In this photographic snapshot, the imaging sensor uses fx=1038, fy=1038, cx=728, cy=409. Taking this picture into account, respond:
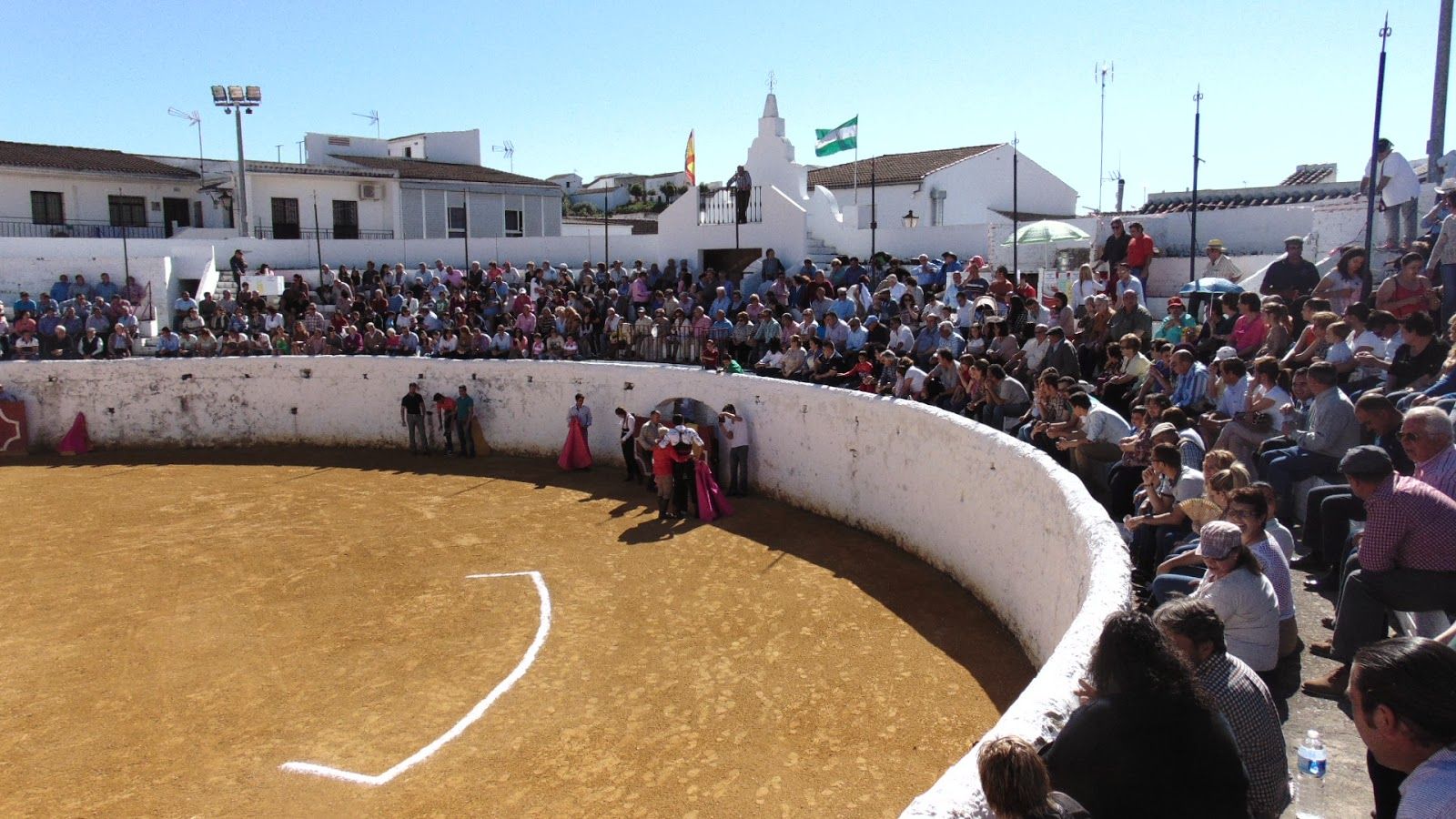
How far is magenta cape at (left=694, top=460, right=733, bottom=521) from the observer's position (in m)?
16.0

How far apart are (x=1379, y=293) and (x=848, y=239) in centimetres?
1646

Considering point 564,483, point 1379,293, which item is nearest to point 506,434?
point 564,483

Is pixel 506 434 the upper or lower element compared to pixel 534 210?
lower

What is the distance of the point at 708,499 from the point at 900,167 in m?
21.3

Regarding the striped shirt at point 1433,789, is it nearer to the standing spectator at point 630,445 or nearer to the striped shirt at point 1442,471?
the striped shirt at point 1442,471

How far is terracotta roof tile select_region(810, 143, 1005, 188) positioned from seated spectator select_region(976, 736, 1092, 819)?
95.5 feet

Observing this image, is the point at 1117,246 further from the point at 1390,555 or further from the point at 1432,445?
the point at 1390,555

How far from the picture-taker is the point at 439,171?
42.0 metres

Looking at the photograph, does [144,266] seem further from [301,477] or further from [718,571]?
[718,571]

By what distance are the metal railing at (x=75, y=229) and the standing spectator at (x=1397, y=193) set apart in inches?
1355

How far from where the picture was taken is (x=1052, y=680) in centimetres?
522

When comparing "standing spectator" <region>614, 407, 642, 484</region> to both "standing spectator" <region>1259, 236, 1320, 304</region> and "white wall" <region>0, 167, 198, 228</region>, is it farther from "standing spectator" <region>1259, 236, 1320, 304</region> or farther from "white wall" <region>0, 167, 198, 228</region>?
"white wall" <region>0, 167, 198, 228</region>

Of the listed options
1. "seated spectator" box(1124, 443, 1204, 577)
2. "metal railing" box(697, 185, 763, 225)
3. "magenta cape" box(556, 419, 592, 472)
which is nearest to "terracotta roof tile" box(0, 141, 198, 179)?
"metal railing" box(697, 185, 763, 225)

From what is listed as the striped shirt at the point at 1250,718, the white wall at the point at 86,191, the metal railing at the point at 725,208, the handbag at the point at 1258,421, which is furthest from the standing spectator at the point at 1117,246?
the white wall at the point at 86,191
